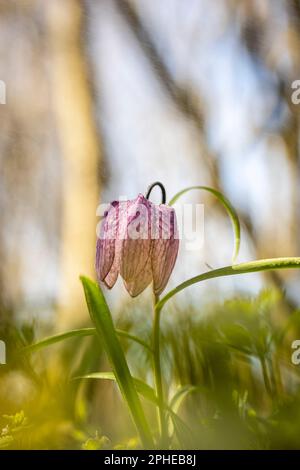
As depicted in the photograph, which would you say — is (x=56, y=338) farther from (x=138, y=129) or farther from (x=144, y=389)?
(x=138, y=129)

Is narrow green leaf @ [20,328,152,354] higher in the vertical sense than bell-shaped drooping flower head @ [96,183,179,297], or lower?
lower

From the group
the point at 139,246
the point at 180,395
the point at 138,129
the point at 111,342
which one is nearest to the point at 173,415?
the point at 180,395

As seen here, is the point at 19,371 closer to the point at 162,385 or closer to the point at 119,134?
the point at 162,385

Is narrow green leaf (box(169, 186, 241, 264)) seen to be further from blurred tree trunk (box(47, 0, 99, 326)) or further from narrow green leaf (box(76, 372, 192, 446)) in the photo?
narrow green leaf (box(76, 372, 192, 446))

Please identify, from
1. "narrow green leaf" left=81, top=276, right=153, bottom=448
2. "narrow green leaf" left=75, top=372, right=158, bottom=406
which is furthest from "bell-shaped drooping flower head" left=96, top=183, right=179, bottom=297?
"narrow green leaf" left=75, top=372, right=158, bottom=406
